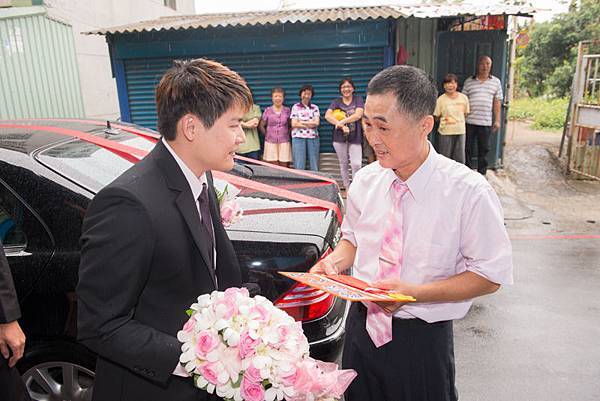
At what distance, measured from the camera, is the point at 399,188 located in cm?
175

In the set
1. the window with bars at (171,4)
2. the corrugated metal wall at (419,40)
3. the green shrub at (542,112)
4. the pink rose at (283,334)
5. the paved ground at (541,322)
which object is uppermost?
the window with bars at (171,4)

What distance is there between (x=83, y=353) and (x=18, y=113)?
690cm

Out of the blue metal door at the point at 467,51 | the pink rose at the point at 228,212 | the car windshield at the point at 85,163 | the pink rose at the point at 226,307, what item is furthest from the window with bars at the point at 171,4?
the pink rose at the point at 226,307

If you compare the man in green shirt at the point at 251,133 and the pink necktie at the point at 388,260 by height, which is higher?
the pink necktie at the point at 388,260

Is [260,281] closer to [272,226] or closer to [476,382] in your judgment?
[272,226]

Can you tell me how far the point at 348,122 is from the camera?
298 inches

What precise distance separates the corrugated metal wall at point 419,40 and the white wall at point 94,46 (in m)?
6.04

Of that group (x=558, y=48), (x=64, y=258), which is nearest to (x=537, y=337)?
(x=64, y=258)

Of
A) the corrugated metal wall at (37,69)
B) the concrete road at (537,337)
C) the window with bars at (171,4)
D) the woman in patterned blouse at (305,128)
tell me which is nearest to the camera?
the concrete road at (537,337)

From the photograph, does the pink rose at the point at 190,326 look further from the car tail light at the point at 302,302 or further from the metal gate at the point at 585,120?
the metal gate at the point at 585,120

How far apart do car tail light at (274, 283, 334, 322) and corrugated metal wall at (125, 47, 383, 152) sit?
640cm

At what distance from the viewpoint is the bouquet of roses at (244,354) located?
1.24 metres

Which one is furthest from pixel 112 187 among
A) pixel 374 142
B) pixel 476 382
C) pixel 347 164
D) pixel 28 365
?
pixel 347 164

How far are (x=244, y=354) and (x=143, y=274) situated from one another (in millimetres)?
349
